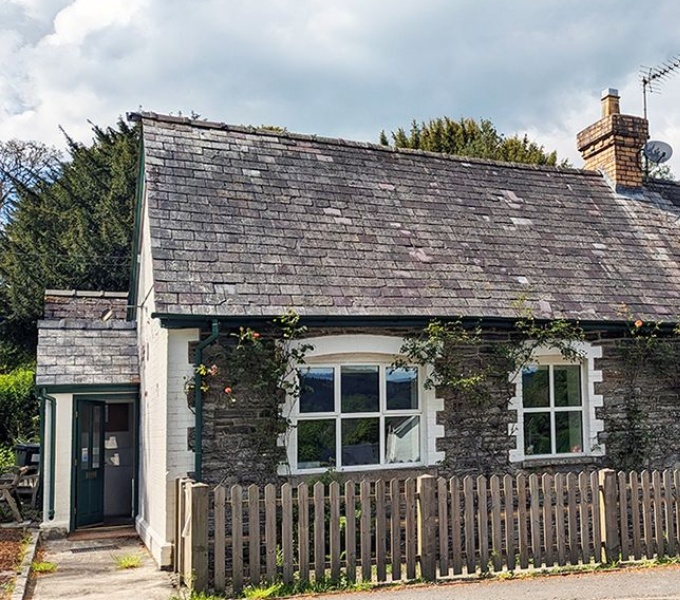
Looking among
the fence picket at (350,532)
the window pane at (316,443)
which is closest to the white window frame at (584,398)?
the window pane at (316,443)

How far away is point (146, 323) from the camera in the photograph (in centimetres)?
1316

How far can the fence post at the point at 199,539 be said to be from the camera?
773cm

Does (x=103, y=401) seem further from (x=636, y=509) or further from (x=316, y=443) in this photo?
(x=636, y=509)

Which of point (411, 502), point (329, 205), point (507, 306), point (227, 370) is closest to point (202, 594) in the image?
point (411, 502)

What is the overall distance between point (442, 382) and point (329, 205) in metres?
3.90

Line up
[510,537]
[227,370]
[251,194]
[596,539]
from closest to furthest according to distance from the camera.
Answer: [510,537] → [596,539] → [227,370] → [251,194]

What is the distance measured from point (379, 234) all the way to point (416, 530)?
5547 mm

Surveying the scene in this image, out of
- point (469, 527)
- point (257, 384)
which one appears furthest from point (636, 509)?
point (257, 384)

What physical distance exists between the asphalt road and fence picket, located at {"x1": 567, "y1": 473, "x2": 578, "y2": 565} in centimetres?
37

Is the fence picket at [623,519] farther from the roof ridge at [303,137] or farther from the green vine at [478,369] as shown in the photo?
the roof ridge at [303,137]

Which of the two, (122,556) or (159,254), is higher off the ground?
(159,254)

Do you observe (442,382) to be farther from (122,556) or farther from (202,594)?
(122,556)

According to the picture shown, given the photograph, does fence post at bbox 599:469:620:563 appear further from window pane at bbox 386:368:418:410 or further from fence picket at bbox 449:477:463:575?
window pane at bbox 386:368:418:410

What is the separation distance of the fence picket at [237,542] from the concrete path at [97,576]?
869mm
